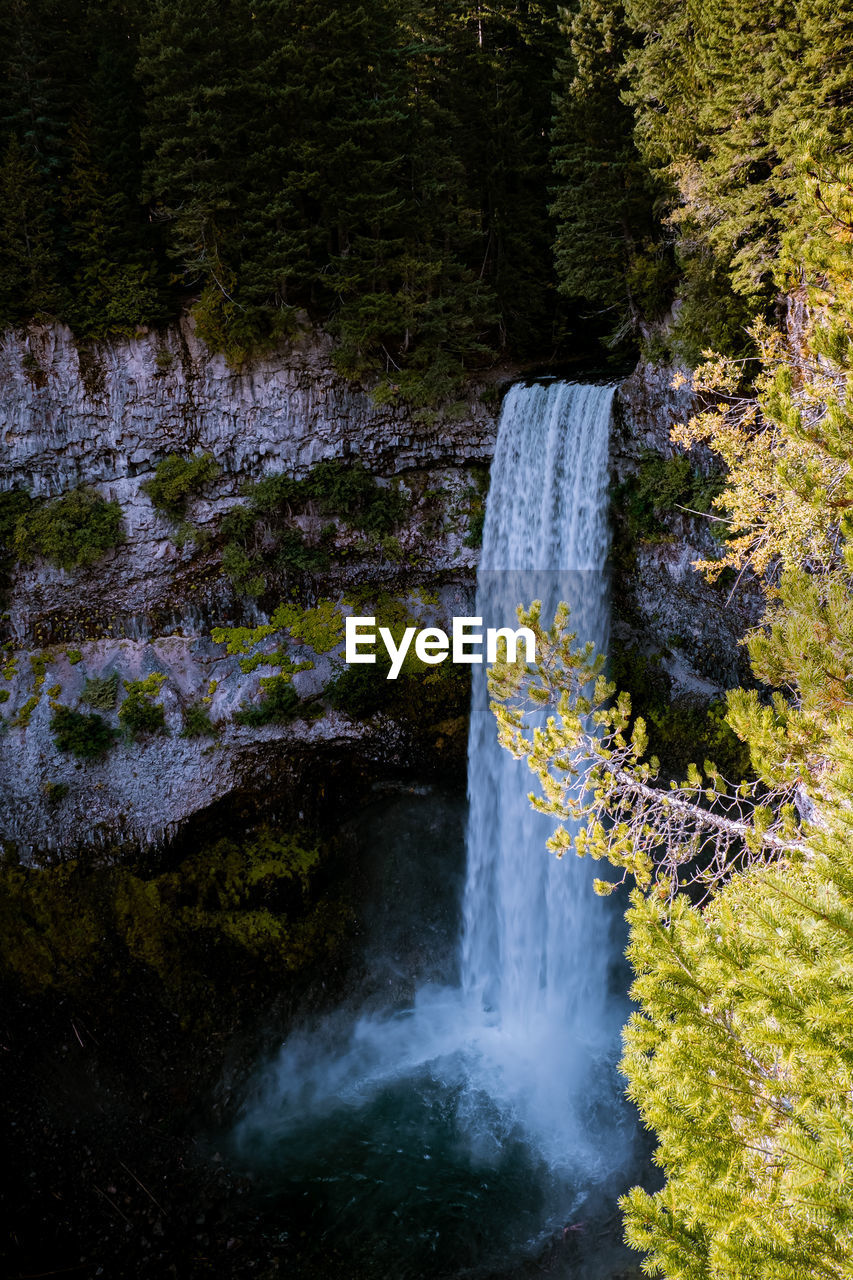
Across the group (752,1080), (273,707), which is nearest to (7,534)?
(273,707)

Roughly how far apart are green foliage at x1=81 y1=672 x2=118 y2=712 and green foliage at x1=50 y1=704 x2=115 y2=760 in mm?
284

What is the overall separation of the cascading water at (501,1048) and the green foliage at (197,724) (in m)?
5.50

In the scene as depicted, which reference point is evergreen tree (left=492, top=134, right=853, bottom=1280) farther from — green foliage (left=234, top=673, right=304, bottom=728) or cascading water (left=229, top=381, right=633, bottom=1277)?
green foliage (left=234, top=673, right=304, bottom=728)

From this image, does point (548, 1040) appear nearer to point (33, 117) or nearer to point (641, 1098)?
point (641, 1098)

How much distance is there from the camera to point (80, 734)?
14266 mm

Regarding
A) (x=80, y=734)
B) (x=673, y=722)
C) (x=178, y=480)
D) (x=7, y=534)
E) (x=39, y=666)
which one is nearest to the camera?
(x=673, y=722)

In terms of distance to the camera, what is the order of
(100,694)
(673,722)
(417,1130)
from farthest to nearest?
1. (100,694)
2. (673,722)
3. (417,1130)

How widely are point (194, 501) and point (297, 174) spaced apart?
6.94m

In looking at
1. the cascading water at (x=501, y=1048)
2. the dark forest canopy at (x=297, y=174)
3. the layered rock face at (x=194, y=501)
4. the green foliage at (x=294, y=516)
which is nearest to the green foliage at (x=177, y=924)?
the cascading water at (x=501, y=1048)

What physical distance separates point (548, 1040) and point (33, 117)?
2081cm

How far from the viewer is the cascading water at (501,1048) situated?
10.6 m

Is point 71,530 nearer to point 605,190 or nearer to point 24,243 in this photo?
point 24,243

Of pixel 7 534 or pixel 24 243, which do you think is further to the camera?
pixel 7 534

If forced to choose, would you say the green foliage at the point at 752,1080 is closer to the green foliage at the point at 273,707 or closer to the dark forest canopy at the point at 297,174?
the green foliage at the point at 273,707
